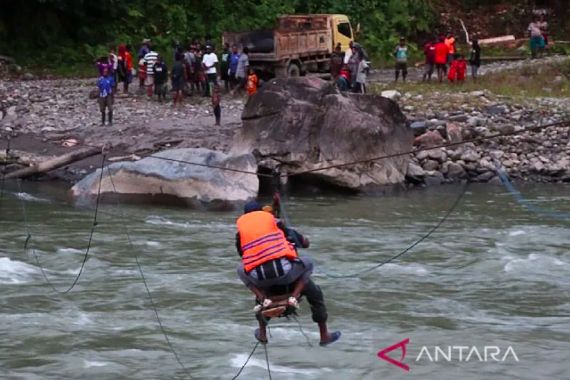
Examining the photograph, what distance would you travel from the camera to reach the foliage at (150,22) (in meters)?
32.2

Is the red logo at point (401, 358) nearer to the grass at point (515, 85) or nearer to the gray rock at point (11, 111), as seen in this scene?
the grass at point (515, 85)

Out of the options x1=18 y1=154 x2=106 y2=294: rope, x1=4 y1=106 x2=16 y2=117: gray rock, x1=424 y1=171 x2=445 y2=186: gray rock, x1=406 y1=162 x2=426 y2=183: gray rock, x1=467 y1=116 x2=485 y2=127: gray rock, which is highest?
x1=4 y1=106 x2=16 y2=117: gray rock

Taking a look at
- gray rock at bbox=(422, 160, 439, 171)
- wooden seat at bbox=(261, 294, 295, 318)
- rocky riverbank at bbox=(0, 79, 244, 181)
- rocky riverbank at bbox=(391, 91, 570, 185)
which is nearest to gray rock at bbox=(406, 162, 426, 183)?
rocky riverbank at bbox=(391, 91, 570, 185)

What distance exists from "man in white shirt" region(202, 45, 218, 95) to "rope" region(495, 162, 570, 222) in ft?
23.9

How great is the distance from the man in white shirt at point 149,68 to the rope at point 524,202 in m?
8.36

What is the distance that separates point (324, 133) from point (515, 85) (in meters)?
8.64

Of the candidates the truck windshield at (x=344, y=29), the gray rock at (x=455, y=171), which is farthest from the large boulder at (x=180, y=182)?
the truck windshield at (x=344, y=29)

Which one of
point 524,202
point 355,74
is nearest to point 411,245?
point 524,202

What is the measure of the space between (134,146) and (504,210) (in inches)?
314

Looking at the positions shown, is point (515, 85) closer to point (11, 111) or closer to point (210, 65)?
point (210, 65)

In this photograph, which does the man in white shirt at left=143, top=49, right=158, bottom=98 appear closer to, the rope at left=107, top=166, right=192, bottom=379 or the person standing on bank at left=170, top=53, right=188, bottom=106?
the person standing on bank at left=170, top=53, right=188, bottom=106

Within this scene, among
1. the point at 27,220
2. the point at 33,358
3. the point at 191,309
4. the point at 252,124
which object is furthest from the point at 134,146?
the point at 33,358

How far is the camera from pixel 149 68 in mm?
26266

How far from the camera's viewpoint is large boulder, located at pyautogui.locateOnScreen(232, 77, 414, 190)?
21297 millimetres
